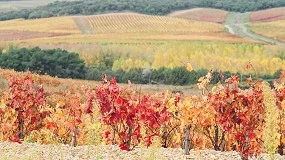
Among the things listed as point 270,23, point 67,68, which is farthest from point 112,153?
point 270,23

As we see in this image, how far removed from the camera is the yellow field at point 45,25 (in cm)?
11750

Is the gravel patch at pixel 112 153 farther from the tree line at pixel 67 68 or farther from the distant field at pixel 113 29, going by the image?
the distant field at pixel 113 29

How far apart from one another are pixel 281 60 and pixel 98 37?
40.2m

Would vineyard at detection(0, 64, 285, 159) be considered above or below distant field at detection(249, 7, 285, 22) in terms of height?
below

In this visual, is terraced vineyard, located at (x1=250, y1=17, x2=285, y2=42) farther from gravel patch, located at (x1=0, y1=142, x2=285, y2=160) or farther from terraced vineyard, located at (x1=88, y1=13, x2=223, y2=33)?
gravel patch, located at (x1=0, y1=142, x2=285, y2=160)

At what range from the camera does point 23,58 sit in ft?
198

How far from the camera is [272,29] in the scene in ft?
388

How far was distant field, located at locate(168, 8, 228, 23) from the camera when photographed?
137 m

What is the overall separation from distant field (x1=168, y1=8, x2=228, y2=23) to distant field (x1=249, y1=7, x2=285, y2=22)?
7102mm

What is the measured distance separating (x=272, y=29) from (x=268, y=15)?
17.3m

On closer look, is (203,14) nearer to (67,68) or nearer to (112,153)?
(67,68)

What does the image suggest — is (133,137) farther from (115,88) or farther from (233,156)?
(233,156)

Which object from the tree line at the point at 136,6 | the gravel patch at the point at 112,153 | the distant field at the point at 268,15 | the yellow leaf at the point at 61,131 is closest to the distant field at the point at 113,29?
the tree line at the point at 136,6

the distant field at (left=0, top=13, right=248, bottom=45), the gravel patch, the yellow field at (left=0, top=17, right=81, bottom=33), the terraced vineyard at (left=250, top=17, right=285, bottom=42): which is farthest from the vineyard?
Answer: the yellow field at (left=0, top=17, right=81, bottom=33)
